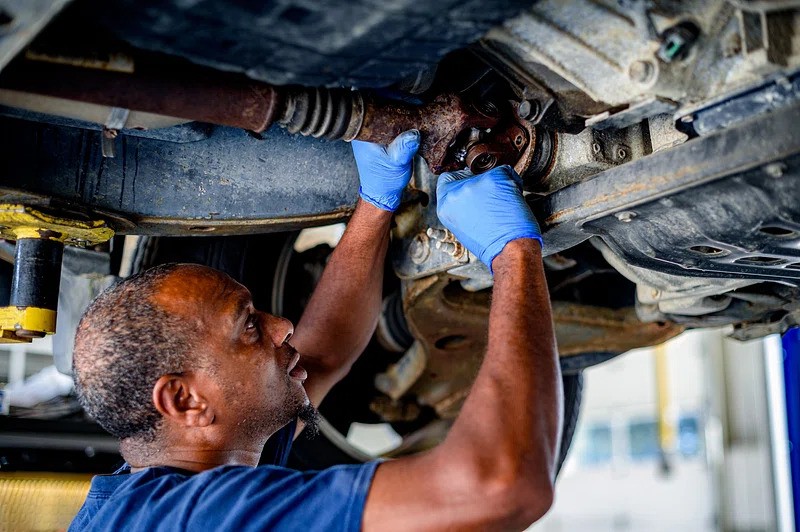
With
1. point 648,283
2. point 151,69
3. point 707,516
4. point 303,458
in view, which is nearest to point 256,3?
point 151,69

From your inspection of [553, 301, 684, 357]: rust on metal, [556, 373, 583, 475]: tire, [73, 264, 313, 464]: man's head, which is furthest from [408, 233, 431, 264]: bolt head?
[556, 373, 583, 475]: tire

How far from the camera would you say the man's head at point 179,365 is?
130 centimetres

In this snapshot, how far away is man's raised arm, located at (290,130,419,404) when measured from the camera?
5.05ft

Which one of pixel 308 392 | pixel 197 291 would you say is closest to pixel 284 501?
pixel 197 291

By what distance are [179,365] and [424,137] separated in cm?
54

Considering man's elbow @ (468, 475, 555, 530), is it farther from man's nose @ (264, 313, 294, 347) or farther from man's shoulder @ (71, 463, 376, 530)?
man's nose @ (264, 313, 294, 347)

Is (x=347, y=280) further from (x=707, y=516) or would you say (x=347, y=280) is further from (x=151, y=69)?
(x=707, y=516)

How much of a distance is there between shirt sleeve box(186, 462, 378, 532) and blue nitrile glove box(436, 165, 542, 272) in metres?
0.39

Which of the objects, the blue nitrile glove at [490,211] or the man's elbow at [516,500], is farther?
the blue nitrile glove at [490,211]

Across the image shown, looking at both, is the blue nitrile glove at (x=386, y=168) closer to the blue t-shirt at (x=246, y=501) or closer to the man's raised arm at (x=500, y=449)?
the man's raised arm at (x=500, y=449)

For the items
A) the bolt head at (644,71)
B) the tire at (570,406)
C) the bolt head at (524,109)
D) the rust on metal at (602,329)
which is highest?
the bolt head at (644,71)

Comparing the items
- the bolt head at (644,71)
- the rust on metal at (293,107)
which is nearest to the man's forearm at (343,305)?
the rust on metal at (293,107)

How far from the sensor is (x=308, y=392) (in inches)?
64.0

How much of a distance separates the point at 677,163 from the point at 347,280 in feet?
2.43
